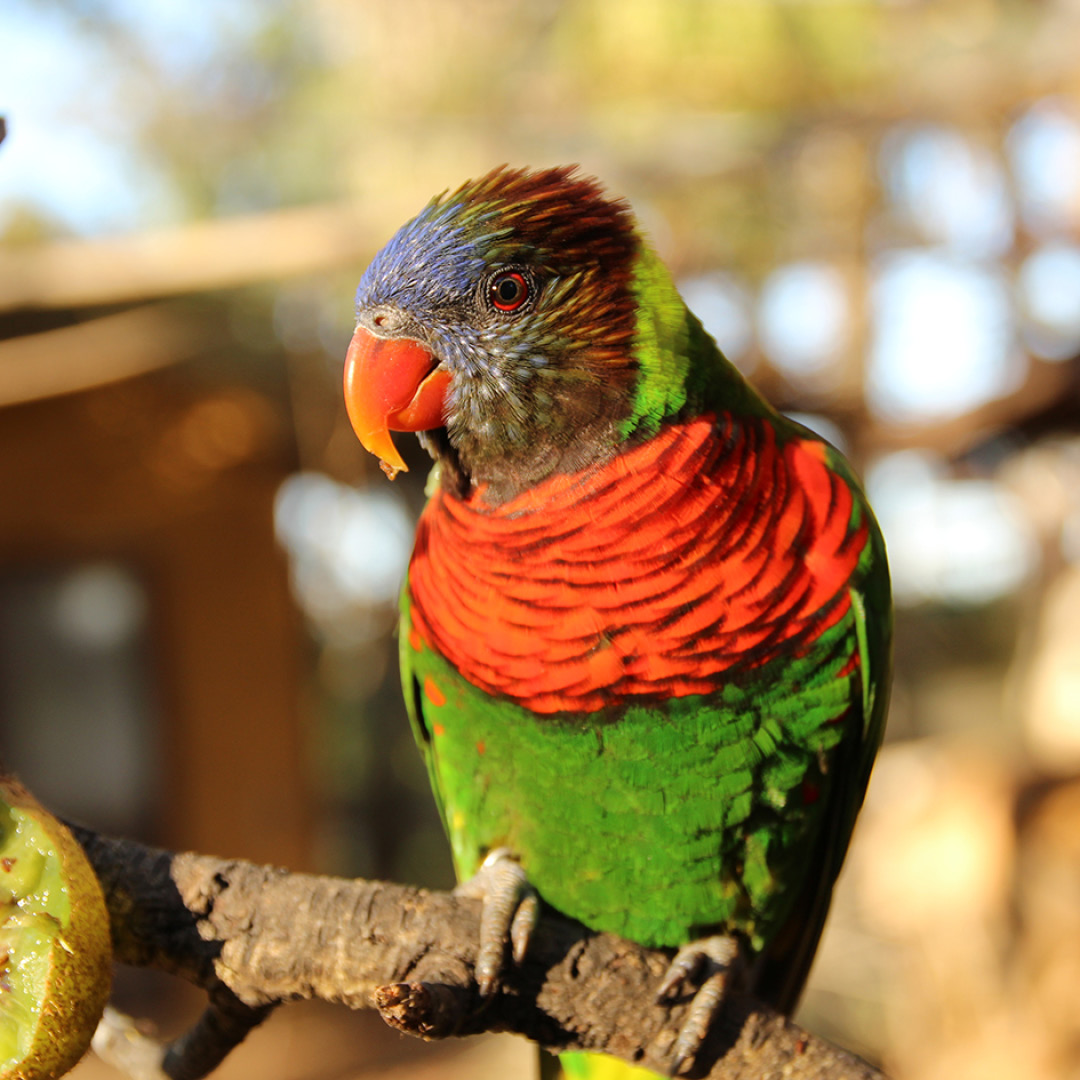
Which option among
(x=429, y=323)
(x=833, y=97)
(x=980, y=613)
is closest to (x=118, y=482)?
(x=429, y=323)

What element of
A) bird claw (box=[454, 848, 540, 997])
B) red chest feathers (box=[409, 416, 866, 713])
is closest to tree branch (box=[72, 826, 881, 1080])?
bird claw (box=[454, 848, 540, 997])

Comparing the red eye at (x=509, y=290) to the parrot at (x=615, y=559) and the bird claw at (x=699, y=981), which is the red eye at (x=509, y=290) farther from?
the bird claw at (x=699, y=981)

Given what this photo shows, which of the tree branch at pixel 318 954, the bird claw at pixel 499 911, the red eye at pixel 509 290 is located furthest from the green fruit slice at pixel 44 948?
the red eye at pixel 509 290

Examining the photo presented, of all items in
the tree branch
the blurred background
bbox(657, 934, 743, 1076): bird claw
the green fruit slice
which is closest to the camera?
the green fruit slice

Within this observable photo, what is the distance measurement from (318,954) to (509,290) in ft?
3.82

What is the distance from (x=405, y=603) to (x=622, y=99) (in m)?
8.70

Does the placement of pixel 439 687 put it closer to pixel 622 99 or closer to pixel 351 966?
pixel 351 966

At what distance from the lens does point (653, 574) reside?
1697mm

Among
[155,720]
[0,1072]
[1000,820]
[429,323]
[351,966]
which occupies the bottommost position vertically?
[1000,820]

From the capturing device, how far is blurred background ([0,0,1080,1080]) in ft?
16.5

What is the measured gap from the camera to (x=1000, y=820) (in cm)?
543

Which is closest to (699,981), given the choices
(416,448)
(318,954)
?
(318,954)

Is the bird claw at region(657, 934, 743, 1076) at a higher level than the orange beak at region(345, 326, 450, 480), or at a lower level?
lower

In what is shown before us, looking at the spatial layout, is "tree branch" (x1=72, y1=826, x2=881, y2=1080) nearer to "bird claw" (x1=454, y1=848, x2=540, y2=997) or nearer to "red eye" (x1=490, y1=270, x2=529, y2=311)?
"bird claw" (x1=454, y1=848, x2=540, y2=997)
